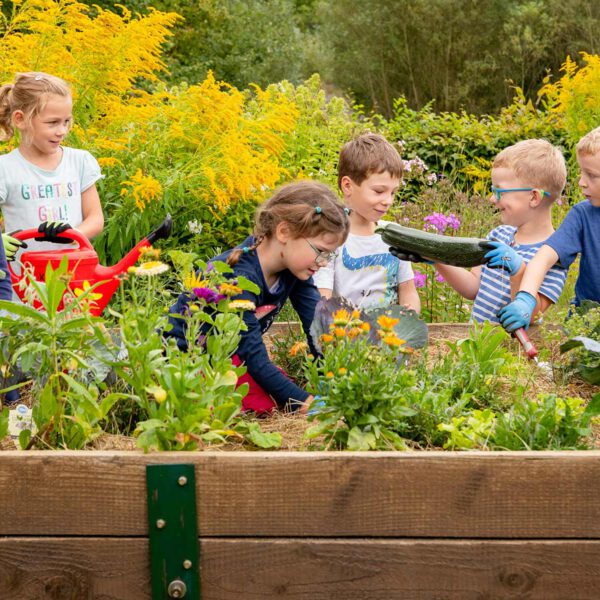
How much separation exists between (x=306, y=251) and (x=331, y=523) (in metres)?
1.15

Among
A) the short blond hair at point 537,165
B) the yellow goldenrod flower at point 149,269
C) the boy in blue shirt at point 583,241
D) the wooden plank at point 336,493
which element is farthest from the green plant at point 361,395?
the short blond hair at point 537,165

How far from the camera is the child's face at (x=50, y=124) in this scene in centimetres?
368

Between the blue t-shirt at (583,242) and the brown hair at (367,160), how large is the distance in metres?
0.69

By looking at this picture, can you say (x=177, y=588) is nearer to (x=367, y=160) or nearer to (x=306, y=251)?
(x=306, y=251)

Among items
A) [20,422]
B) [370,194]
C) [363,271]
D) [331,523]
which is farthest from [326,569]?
[370,194]

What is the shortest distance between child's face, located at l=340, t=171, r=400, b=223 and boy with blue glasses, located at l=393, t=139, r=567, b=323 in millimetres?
365

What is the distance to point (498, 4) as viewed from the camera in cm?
2659

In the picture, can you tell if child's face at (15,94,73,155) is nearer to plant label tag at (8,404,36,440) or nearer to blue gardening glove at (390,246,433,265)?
blue gardening glove at (390,246,433,265)

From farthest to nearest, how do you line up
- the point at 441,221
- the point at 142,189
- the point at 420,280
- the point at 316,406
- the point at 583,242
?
the point at 441,221 < the point at 142,189 < the point at 420,280 < the point at 583,242 < the point at 316,406

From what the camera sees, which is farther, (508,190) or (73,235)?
(508,190)

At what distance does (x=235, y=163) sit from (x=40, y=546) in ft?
10.9

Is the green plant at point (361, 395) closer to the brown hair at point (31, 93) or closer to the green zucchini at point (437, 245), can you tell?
the green zucchini at point (437, 245)

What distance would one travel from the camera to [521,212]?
11.3ft

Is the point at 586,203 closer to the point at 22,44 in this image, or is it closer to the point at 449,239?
the point at 449,239
